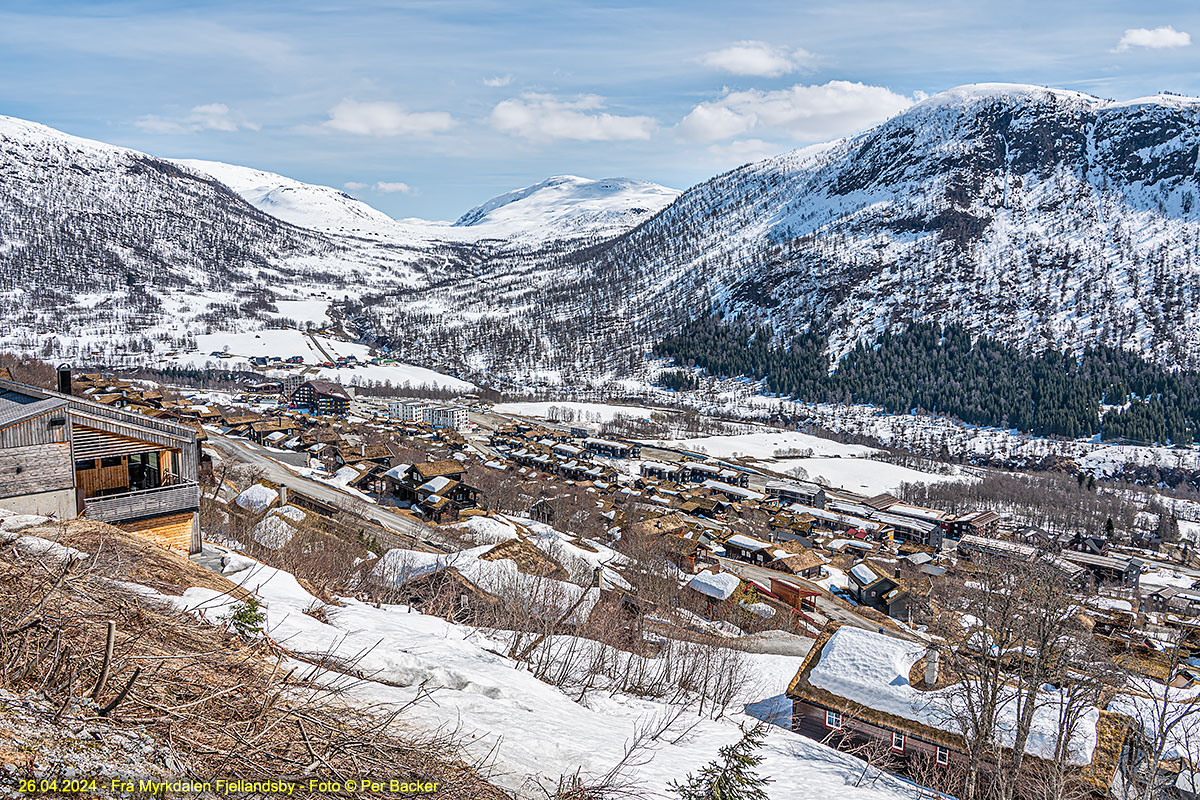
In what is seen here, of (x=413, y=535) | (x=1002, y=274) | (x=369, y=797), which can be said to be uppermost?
(x=1002, y=274)

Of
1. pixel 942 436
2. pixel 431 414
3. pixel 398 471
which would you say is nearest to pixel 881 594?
pixel 398 471

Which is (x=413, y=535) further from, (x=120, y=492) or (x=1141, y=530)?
(x=1141, y=530)

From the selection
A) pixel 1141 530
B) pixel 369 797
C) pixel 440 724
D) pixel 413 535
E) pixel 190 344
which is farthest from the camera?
pixel 190 344

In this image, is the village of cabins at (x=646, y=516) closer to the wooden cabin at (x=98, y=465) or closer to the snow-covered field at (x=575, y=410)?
the wooden cabin at (x=98, y=465)

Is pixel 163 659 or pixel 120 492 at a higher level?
pixel 163 659

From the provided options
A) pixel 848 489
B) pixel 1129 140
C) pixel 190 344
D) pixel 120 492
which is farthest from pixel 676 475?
pixel 1129 140

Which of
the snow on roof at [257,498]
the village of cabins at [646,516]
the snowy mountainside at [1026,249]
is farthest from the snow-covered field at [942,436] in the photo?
the snow on roof at [257,498]

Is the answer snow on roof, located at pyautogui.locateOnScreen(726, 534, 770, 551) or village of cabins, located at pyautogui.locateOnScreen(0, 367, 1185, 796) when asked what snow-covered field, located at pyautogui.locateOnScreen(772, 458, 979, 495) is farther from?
snow on roof, located at pyautogui.locateOnScreen(726, 534, 770, 551)

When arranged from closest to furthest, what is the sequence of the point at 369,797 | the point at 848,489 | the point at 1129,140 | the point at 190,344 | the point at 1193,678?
the point at 369,797
the point at 1193,678
the point at 848,489
the point at 190,344
the point at 1129,140
